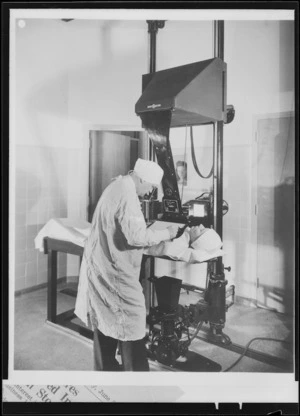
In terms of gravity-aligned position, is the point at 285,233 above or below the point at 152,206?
below

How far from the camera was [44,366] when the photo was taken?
1.57 m

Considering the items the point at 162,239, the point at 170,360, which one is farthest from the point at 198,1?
the point at 170,360

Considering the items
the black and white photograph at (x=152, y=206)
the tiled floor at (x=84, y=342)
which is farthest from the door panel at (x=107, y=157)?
the tiled floor at (x=84, y=342)

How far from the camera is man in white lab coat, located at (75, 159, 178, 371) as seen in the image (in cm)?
128

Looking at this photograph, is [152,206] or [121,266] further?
[152,206]

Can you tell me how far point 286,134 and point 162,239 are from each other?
1.21 meters

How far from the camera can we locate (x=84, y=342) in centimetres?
180

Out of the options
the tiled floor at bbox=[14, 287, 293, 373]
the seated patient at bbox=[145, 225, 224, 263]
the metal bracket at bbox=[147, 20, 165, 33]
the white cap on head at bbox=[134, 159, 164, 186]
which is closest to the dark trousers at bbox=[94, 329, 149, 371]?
the tiled floor at bbox=[14, 287, 293, 373]

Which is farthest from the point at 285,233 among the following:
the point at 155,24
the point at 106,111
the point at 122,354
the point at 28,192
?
the point at 28,192

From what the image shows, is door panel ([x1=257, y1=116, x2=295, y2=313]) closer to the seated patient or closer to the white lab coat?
the seated patient

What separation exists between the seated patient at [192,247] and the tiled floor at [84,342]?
0.57 m

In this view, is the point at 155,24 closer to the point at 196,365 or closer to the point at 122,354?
the point at 122,354

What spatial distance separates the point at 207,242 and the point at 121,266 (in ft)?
1.23

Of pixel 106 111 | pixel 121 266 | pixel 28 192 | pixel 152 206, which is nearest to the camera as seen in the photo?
pixel 121 266
